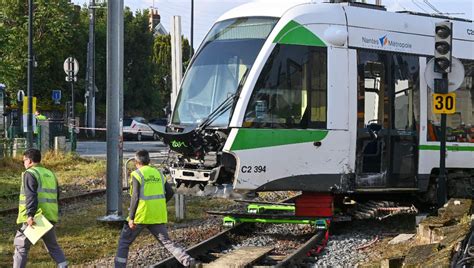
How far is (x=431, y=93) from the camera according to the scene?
42.0 ft

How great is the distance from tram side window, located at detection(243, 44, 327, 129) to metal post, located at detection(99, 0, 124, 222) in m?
2.92

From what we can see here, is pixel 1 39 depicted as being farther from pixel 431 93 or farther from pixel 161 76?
pixel 161 76

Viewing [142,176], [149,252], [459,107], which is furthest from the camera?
[459,107]

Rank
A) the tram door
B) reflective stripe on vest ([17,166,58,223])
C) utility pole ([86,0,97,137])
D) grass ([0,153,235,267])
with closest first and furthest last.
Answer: reflective stripe on vest ([17,166,58,223]) < grass ([0,153,235,267]) < the tram door < utility pole ([86,0,97,137])

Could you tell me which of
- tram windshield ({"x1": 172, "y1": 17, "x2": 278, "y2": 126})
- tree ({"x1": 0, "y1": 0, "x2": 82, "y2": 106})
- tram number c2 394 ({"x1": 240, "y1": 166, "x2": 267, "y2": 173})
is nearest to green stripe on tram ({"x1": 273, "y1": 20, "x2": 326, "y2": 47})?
tram windshield ({"x1": 172, "y1": 17, "x2": 278, "y2": 126})

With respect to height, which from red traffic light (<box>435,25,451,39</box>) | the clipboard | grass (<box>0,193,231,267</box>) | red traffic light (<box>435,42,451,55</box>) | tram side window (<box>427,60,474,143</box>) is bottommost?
grass (<box>0,193,231,267</box>)

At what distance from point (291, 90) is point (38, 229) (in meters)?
4.52

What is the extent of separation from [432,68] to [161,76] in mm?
52065

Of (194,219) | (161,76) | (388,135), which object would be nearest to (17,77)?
(161,76)

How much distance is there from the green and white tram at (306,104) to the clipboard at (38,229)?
3071 mm

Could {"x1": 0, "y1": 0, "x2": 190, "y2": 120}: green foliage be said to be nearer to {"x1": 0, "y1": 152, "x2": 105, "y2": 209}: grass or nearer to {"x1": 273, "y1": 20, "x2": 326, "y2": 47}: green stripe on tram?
{"x1": 0, "y1": 152, "x2": 105, "y2": 209}: grass

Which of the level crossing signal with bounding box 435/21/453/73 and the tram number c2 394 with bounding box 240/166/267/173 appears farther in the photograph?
the level crossing signal with bounding box 435/21/453/73

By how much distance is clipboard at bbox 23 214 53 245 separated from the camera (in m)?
8.38

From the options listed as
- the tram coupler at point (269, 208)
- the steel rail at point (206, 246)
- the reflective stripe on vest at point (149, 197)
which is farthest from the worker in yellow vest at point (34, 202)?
the tram coupler at point (269, 208)
